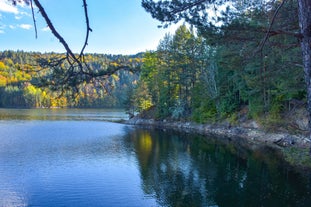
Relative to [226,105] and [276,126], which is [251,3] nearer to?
[276,126]

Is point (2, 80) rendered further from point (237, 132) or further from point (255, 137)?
point (255, 137)

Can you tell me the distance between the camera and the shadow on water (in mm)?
13773

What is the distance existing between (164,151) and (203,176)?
8189 mm

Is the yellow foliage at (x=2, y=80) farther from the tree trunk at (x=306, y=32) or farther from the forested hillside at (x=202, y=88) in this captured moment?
the tree trunk at (x=306, y=32)

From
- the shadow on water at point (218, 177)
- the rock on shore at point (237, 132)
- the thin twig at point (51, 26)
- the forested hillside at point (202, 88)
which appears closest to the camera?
the thin twig at point (51, 26)

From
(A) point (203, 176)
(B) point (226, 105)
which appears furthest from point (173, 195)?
(B) point (226, 105)

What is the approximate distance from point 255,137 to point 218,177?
43.9ft

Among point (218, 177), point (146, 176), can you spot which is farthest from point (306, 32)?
point (146, 176)

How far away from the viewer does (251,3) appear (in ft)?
32.6

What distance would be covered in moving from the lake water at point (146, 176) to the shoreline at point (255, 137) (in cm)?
186

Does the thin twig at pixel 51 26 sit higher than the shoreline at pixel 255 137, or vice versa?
the thin twig at pixel 51 26

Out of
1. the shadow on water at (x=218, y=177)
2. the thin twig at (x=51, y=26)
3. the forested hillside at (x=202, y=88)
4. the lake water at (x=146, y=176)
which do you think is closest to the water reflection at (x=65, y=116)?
the forested hillside at (x=202, y=88)

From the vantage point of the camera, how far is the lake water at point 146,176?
45.5ft

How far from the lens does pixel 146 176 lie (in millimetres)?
17953
